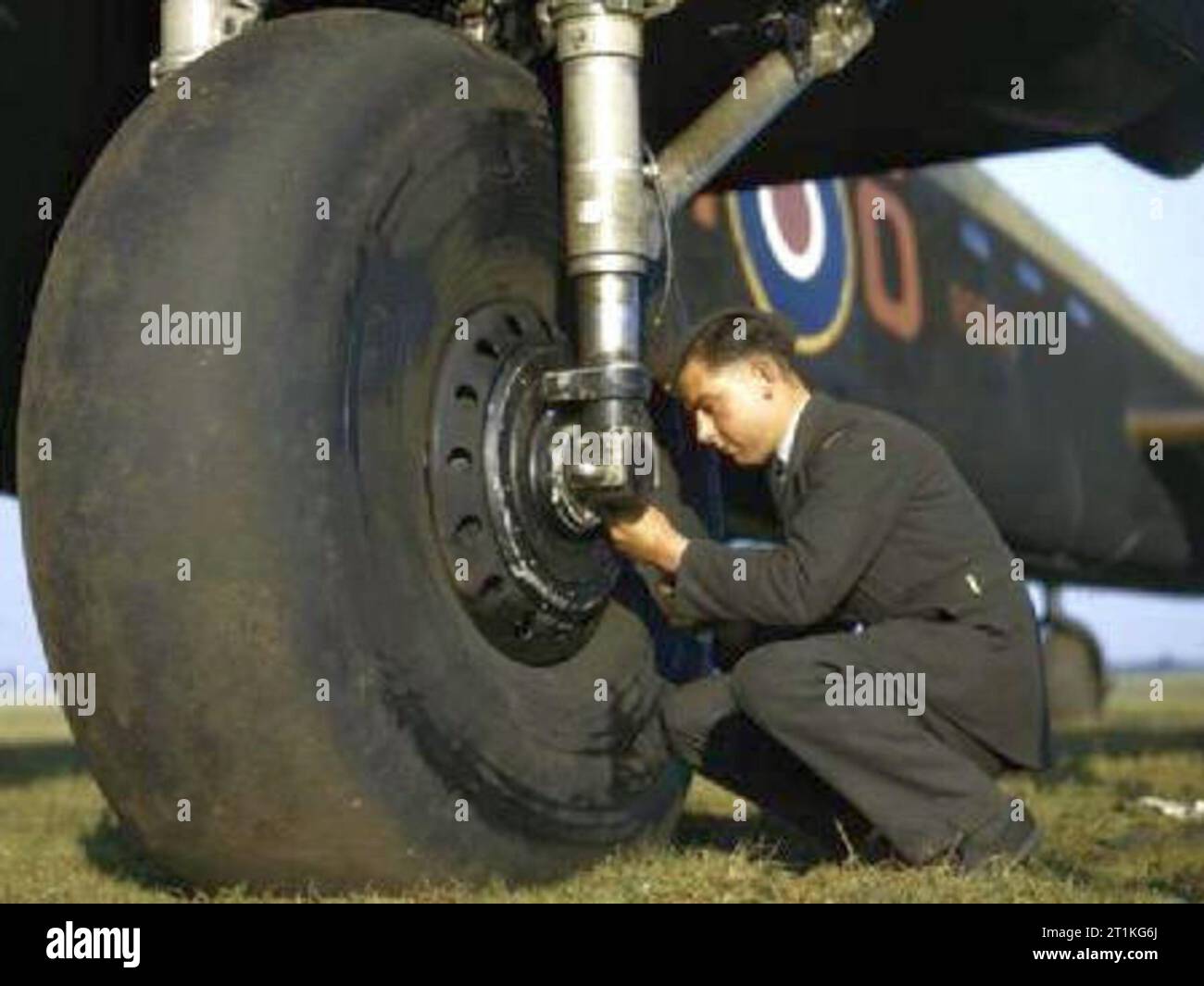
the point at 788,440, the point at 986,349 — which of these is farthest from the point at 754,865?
the point at 986,349

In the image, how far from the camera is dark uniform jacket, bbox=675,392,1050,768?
366 centimetres

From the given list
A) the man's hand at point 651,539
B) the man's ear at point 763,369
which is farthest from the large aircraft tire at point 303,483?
the man's ear at point 763,369

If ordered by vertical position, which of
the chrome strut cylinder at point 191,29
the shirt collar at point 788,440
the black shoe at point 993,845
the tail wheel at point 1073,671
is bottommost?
the tail wheel at point 1073,671

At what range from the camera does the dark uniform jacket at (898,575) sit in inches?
144

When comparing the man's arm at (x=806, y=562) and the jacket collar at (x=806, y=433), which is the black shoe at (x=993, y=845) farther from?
the jacket collar at (x=806, y=433)

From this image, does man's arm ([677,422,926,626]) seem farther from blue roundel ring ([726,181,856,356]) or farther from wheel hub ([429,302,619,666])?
blue roundel ring ([726,181,856,356])

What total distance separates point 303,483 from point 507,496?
559 millimetres

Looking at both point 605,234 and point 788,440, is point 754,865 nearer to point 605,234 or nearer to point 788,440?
point 788,440

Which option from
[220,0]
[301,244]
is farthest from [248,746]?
[220,0]

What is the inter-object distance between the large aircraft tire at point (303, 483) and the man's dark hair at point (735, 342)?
1.24 feet

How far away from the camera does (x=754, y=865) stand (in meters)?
3.93

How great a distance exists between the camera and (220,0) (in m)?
3.74

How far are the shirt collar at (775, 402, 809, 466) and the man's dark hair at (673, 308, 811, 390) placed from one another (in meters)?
0.09

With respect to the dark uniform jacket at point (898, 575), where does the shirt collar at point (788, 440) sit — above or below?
above
